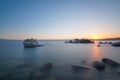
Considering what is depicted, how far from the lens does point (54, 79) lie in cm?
1520

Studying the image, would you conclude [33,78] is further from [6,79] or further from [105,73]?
[105,73]

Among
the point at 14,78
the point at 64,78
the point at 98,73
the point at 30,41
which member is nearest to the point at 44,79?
the point at 64,78

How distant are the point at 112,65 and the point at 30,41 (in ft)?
236

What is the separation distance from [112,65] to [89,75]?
7653mm

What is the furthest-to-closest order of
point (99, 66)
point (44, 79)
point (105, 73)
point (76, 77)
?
point (99, 66) → point (105, 73) → point (76, 77) → point (44, 79)

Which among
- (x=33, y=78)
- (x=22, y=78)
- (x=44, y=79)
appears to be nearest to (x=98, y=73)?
(x=44, y=79)

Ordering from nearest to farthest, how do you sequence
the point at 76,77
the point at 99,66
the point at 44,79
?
the point at 44,79 < the point at 76,77 < the point at 99,66

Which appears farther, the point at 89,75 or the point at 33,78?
the point at 89,75

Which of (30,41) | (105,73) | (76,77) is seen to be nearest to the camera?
(76,77)

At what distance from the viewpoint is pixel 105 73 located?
17.5 m

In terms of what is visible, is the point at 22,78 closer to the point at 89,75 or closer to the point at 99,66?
the point at 89,75

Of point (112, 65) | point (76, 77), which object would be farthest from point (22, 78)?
point (112, 65)

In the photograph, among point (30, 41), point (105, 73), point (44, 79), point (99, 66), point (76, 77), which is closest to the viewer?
point (44, 79)

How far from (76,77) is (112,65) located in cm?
Answer: 976
